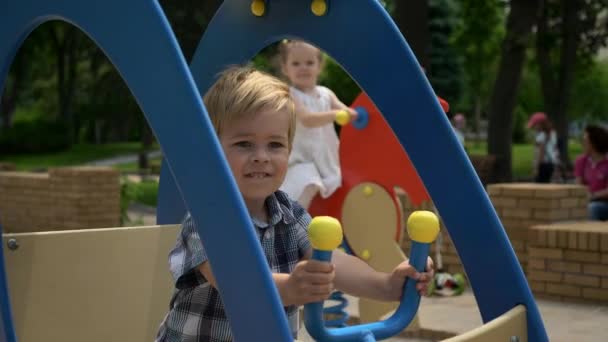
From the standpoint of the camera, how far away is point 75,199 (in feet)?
31.6

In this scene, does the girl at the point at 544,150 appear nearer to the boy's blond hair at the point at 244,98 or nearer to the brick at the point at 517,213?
the brick at the point at 517,213

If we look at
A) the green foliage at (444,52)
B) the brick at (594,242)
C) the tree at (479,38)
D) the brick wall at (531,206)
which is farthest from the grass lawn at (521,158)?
the brick at (594,242)

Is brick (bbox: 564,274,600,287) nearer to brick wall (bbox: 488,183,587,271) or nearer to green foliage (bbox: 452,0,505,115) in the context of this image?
brick wall (bbox: 488,183,587,271)

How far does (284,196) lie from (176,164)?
579mm

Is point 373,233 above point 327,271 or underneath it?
underneath

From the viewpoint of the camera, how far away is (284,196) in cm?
234

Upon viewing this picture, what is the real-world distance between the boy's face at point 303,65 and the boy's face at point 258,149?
2.72 metres

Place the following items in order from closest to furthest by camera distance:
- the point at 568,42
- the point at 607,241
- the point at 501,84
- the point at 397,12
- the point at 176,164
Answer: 1. the point at 176,164
2. the point at 607,241
3. the point at 397,12
4. the point at 501,84
5. the point at 568,42

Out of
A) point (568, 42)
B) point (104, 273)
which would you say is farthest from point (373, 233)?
point (568, 42)

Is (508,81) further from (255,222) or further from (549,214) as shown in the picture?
(255,222)

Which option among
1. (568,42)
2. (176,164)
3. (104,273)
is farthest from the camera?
(568,42)

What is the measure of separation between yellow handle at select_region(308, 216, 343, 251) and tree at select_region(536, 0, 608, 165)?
17463 millimetres

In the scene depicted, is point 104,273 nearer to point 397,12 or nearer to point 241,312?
point 241,312

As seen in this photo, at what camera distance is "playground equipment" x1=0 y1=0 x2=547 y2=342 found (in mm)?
1716
